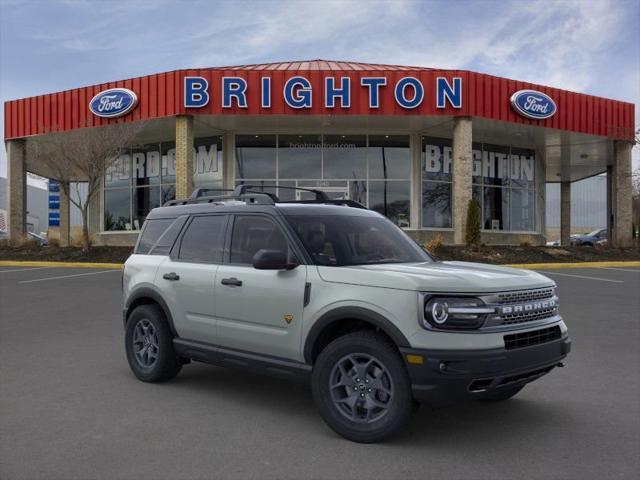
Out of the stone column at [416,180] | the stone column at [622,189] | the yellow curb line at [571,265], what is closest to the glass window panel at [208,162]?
the stone column at [416,180]

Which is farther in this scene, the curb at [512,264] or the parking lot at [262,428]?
the curb at [512,264]

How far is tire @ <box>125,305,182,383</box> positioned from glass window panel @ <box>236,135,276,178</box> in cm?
1937

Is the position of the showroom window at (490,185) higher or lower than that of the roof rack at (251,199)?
higher

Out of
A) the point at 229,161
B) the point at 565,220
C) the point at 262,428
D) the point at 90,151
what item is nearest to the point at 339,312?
the point at 262,428

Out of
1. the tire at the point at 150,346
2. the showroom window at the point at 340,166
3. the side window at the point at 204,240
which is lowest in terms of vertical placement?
the tire at the point at 150,346

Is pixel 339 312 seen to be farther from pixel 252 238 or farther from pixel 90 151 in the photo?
pixel 90 151

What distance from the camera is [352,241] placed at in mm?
5129

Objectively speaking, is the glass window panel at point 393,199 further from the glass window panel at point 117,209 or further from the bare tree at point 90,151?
the glass window panel at point 117,209

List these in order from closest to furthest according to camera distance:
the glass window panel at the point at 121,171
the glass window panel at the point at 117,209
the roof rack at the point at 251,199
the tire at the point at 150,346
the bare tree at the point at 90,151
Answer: the roof rack at the point at 251,199
the tire at the point at 150,346
the bare tree at the point at 90,151
the glass window panel at the point at 117,209
the glass window panel at the point at 121,171

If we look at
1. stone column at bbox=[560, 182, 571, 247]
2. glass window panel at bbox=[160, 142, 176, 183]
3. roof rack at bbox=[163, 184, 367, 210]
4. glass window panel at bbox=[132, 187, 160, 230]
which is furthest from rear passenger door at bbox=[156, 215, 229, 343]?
stone column at bbox=[560, 182, 571, 247]

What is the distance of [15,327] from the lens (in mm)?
9109

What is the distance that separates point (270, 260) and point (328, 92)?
1782cm

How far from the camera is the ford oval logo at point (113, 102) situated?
2281 centimetres

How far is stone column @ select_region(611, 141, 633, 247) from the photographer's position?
2628 centimetres
